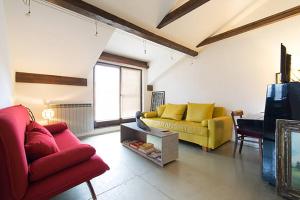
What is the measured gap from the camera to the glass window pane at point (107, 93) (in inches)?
176

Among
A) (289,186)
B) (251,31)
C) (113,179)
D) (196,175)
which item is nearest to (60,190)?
(113,179)

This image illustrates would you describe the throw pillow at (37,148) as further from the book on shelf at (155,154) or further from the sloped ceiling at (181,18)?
the sloped ceiling at (181,18)

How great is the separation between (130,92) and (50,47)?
271cm

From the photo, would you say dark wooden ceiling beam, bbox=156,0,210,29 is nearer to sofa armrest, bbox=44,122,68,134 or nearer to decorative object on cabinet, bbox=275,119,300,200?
decorative object on cabinet, bbox=275,119,300,200

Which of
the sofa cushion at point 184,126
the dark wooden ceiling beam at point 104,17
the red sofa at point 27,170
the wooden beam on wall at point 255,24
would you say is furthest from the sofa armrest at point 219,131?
the red sofa at point 27,170

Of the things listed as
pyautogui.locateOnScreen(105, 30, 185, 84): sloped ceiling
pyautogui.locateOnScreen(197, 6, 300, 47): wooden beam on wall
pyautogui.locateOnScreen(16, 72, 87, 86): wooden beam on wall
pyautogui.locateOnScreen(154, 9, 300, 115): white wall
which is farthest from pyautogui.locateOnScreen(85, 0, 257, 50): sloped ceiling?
A: pyautogui.locateOnScreen(16, 72, 87, 86): wooden beam on wall

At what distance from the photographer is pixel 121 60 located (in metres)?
4.65

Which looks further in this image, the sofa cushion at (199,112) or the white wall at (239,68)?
the sofa cushion at (199,112)

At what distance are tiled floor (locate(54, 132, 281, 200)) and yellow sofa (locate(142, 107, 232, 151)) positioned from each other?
25cm

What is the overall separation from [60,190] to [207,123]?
2.57 meters

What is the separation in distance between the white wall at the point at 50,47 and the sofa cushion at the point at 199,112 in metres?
2.46

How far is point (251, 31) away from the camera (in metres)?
3.35

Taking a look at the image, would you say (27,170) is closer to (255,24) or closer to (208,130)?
(208,130)

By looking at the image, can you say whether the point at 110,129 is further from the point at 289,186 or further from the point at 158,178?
the point at 289,186
